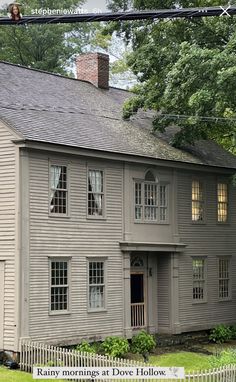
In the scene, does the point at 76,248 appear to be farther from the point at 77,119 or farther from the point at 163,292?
the point at 163,292

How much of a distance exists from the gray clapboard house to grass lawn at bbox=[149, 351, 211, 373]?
1.95 metres

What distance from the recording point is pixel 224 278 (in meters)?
32.6

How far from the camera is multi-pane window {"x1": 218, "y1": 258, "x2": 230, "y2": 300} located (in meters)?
32.5

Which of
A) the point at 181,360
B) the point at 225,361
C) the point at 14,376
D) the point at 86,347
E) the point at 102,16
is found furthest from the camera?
the point at 181,360

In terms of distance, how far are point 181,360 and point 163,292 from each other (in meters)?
4.61

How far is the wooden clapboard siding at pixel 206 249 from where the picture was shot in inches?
1187

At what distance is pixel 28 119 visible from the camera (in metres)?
25.1

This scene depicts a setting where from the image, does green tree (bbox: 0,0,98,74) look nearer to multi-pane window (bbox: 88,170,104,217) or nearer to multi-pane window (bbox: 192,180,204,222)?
multi-pane window (bbox: 192,180,204,222)

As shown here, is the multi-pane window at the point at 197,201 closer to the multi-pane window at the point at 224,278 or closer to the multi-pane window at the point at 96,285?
the multi-pane window at the point at 224,278

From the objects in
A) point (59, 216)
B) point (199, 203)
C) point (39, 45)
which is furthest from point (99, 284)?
point (39, 45)

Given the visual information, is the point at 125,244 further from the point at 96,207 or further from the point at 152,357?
the point at 152,357

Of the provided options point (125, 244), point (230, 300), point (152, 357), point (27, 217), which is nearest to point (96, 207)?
point (125, 244)

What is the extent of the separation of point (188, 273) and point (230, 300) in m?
3.63

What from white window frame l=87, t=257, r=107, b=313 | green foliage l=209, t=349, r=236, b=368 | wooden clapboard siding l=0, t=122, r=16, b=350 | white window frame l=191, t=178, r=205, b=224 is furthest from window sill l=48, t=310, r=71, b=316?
white window frame l=191, t=178, r=205, b=224
